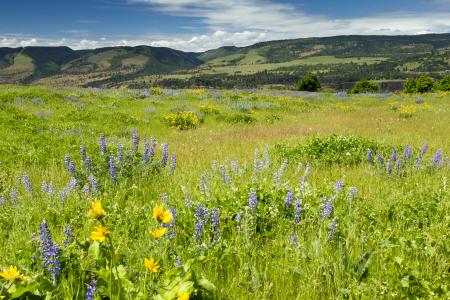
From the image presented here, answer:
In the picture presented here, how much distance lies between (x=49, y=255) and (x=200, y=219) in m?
1.49

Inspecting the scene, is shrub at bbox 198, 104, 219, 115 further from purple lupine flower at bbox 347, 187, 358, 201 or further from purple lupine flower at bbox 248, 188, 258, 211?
purple lupine flower at bbox 248, 188, 258, 211

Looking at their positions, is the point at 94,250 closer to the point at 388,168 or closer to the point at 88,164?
the point at 88,164

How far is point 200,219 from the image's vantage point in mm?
3719

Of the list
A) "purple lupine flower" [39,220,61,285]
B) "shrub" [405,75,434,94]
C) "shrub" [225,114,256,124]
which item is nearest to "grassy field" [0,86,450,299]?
"purple lupine flower" [39,220,61,285]

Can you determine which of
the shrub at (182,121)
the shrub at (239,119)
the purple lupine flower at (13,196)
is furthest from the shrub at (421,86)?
the purple lupine flower at (13,196)

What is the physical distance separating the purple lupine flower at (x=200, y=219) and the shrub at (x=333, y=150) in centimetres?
449

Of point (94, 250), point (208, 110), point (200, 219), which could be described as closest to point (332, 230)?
point (200, 219)

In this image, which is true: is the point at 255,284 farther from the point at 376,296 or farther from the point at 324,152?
the point at 324,152

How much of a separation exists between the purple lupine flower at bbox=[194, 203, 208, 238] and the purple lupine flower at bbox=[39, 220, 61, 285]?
1.33 meters

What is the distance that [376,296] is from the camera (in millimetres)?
2723

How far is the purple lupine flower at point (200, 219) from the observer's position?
3600 mm

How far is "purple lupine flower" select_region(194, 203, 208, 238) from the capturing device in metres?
3.60

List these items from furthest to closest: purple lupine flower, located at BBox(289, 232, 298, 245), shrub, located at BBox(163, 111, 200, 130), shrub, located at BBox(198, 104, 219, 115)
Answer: shrub, located at BBox(198, 104, 219, 115), shrub, located at BBox(163, 111, 200, 130), purple lupine flower, located at BBox(289, 232, 298, 245)

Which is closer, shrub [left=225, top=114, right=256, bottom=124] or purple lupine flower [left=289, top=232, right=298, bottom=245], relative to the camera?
purple lupine flower [left=289, top=232, right=298, bottom=245]
